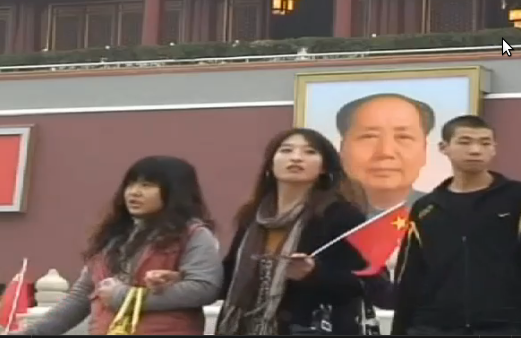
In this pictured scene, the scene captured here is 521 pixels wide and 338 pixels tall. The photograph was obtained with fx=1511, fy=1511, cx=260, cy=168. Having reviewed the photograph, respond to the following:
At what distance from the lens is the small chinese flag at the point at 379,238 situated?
5.32 meters

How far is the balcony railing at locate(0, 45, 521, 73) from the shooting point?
15188mm

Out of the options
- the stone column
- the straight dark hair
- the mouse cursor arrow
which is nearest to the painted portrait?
the mouse cursor arrow

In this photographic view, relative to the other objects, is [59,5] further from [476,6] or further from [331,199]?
[331,199]

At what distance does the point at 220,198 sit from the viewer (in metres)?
15.9

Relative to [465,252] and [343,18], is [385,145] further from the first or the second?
[465,252]

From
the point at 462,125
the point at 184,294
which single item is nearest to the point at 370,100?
the point at 462,125

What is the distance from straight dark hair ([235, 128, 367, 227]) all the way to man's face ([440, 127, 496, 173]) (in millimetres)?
419

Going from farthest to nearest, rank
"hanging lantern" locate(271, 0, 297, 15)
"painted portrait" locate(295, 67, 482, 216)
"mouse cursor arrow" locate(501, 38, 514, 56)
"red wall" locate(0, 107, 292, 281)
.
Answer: "hanging lantern" locate(271, 0, 297, 15)
"red wall" locate(0, 107, 292, 281)
"mouse cursor arrow" locate(501, 38, 514, 56)
"painted portrait" locate(295, 67, 482, 216)

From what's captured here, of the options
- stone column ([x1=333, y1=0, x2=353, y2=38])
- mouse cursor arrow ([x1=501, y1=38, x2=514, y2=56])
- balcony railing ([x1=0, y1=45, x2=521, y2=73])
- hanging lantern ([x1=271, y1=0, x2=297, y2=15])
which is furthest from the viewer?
hanging lantern ([x1=271, y1=0, x2=297, y2=15])

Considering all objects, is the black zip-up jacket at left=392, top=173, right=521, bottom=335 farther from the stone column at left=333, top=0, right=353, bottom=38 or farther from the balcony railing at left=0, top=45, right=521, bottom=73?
the stone column at left=333, top=0, right=353, bottom=38

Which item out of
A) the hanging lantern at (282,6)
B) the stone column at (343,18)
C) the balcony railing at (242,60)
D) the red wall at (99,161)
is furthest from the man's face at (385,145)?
the hanging lantern at (282,6)

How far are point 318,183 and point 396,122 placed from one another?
32.0 ft

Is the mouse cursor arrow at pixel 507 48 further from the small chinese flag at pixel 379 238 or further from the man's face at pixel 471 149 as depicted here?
the man's face at pixel 471 149

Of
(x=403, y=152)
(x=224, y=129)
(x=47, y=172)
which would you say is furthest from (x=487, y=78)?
(x=47, y=172)
